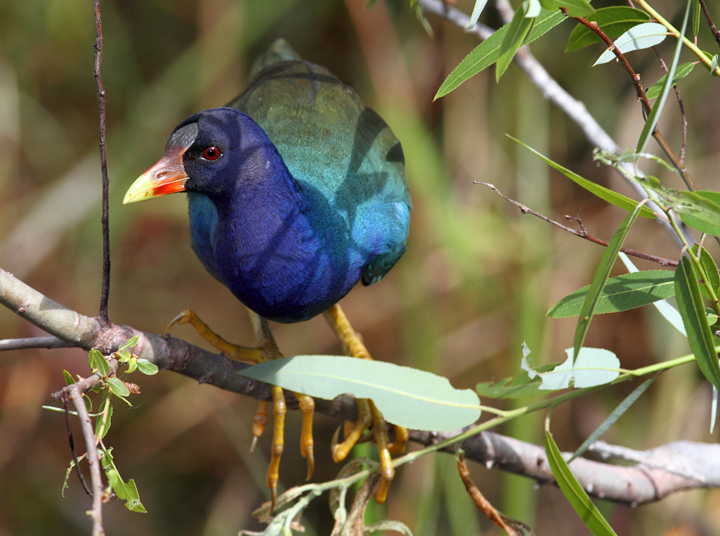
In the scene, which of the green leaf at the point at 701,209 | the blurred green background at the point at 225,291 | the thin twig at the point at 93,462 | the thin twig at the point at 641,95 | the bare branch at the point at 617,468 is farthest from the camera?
the blurred green background at the point at 225,291

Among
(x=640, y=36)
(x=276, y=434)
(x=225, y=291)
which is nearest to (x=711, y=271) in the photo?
(x=640, y=36)

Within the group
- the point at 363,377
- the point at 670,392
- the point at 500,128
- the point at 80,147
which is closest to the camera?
the point at 363,377

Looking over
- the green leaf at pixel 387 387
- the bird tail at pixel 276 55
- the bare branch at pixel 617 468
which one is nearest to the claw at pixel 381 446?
the bare branch at pixel 617 468

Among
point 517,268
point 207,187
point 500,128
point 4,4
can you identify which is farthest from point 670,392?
point 4,4

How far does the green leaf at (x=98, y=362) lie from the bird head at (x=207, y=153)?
2.57ft

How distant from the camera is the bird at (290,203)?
5.33 ft

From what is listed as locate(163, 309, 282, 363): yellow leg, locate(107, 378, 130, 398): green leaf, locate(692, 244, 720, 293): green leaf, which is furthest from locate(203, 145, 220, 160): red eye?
locate(692, 244, 720, 293): green leaf

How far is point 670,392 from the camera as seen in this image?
285 cm

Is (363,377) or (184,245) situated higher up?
(363,377)

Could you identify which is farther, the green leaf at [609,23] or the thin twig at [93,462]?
the green leaf at [609,23]

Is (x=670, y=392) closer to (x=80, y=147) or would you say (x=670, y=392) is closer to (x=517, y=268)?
(x=517, y=268)

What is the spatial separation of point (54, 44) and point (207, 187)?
2.08 m

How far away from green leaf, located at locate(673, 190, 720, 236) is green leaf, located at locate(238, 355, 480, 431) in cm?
49

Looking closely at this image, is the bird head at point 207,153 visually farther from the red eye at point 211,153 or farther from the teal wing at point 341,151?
the teal wing at point 341,151
